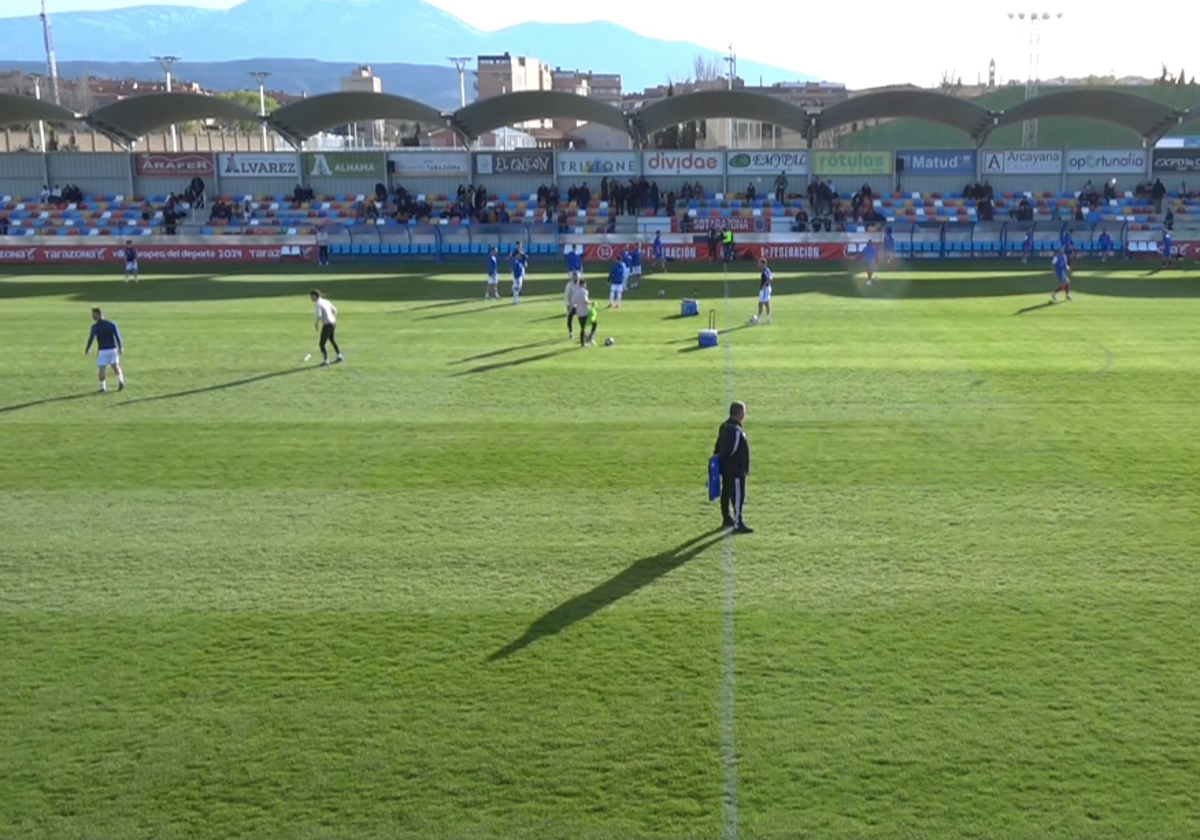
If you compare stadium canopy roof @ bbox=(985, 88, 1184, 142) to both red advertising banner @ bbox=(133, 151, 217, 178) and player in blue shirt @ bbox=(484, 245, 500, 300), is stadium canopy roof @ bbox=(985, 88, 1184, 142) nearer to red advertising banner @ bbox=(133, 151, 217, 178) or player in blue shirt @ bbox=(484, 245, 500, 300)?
player in blue shirt @ bbox=(484, 245, 500, 300)

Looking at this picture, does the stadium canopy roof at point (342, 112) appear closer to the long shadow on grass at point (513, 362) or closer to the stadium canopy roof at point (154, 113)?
the stadium canopy roof at point (154, 113)

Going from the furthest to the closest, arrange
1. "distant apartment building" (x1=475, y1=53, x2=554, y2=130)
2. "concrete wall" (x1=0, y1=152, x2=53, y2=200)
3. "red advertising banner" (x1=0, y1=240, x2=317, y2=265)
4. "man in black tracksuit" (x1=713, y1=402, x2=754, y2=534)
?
"distant apartment building" (x1=475, y1=53, x2=554, y2=130), "concrete wall" (x1=0, y1=152, x2=53, y2=200), "red advertising banner" (x1=0, y1=240, x2=317, y2=265), "man in black tracksuit" (x1=713, y1=402, x2=754, y2=534)

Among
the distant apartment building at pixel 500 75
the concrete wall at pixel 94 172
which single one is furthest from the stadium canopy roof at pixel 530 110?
the distant apartment building at pixel 500 75

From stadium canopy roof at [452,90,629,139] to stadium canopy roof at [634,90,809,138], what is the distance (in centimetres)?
157

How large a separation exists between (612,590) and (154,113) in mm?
51379

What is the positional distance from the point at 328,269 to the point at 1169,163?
40769 millimetres

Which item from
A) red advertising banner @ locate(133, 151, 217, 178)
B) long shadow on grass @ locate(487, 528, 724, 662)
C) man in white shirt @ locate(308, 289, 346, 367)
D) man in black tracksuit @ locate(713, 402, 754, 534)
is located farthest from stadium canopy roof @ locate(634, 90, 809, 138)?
long shadow on grass @ locate(487, 528, 724, 662)

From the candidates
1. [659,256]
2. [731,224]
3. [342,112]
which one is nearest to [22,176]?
[342,112]

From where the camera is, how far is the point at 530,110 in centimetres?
5350

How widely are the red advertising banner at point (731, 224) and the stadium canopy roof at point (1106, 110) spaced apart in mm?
12245

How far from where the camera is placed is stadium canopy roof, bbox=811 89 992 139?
5134 cm

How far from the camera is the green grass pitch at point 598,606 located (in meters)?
7.57

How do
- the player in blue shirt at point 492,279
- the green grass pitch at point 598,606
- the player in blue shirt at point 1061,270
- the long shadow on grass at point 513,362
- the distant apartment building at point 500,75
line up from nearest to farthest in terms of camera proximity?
the green grass pitch at point 598,606
the long shadow on grass at point 513,362
the player in blue shirt at point 1061,270
the player in blue shirt at point 492,279
the distant apartment building at point 500,75

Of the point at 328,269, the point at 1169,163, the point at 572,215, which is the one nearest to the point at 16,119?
the point at 328,269
